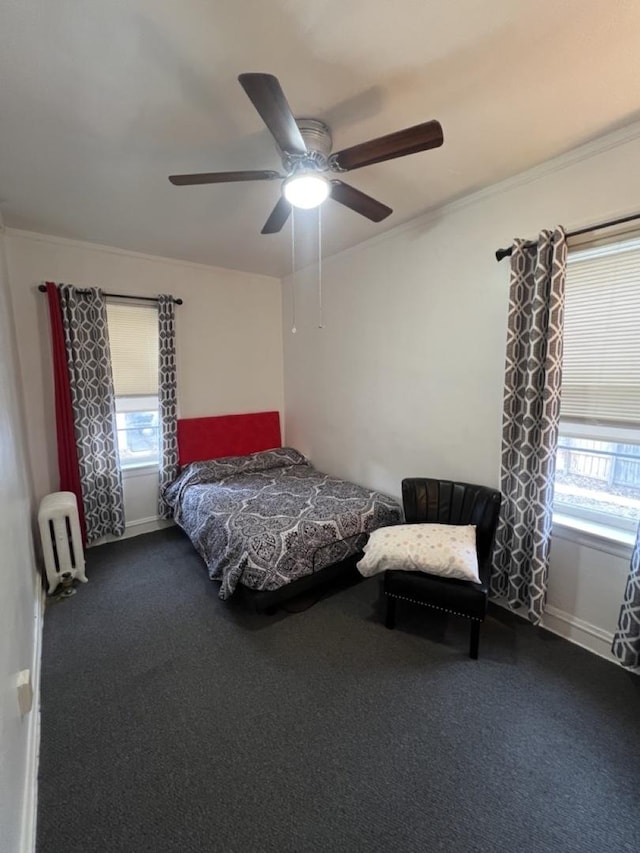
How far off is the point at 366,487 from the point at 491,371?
1.54 metres

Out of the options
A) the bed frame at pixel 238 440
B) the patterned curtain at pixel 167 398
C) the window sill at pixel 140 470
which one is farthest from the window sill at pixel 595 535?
the window sill at pixel 140 470

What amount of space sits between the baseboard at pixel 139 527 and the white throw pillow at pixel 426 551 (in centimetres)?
237

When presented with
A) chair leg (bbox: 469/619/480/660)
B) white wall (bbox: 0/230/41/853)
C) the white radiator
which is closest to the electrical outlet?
white wall (bbox: 0/230/41/853)

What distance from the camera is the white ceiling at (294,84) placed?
3.93ft

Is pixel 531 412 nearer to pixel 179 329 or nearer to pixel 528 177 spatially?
pixel 528 177

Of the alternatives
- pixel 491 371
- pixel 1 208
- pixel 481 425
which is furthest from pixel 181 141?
pixel 481 425

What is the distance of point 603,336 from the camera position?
1956 mm

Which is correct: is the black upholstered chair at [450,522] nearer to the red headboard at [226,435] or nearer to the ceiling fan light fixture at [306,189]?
the ceiling fan light fixture at [306,189]

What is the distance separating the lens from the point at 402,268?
289 cm

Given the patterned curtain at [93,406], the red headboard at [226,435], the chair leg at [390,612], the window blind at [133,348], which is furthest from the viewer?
the red headboard at [226,435]

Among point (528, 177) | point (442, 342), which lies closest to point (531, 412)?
point (442, 342)

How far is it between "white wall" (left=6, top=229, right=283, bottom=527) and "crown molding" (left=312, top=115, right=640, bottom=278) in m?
1.62

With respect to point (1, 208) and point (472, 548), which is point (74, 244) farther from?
point (472, 548)

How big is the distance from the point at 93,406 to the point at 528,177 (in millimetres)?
3540
